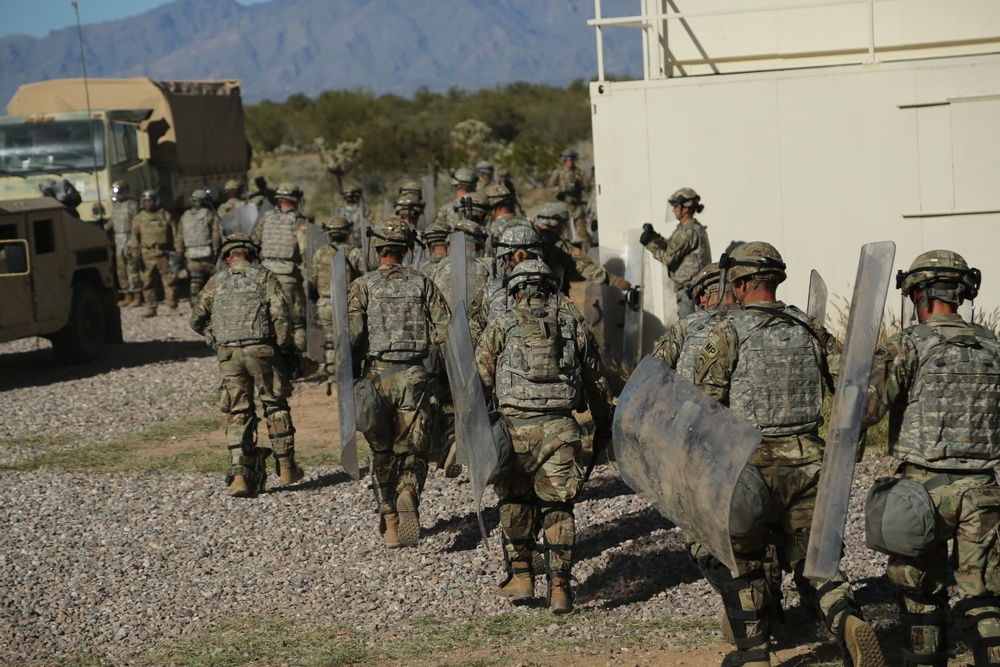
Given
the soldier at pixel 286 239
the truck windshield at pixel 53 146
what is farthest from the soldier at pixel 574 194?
the truck windshield at pixel 53 146

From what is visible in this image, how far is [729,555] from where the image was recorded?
14.4 ft

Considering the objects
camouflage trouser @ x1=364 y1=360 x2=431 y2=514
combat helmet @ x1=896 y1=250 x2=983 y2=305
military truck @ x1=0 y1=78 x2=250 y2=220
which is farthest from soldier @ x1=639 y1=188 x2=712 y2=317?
military truck @ x1=0 y1=78 x2=250 y2=220

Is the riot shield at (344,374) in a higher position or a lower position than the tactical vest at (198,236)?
lower

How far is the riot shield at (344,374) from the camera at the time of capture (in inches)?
271

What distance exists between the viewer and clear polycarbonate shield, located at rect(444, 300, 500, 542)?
5.61 metres

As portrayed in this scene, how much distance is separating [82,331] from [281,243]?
3599 mm

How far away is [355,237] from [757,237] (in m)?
3.77

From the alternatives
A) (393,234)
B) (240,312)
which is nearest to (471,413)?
(393,234)

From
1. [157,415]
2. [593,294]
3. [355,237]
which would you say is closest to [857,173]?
Result: [593,294]

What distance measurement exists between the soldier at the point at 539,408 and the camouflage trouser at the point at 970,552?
5.70 ft

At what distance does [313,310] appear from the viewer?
11.4 meters

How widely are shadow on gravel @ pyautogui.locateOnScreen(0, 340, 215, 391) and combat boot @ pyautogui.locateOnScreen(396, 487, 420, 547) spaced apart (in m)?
7.34

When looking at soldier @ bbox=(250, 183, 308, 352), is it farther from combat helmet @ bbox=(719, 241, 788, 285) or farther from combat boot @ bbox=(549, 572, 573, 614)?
combat helmet @ bbox=(719, 241, 788, 285)

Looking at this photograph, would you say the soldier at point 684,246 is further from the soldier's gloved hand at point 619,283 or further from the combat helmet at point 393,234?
the combat helmet at point 393,234
